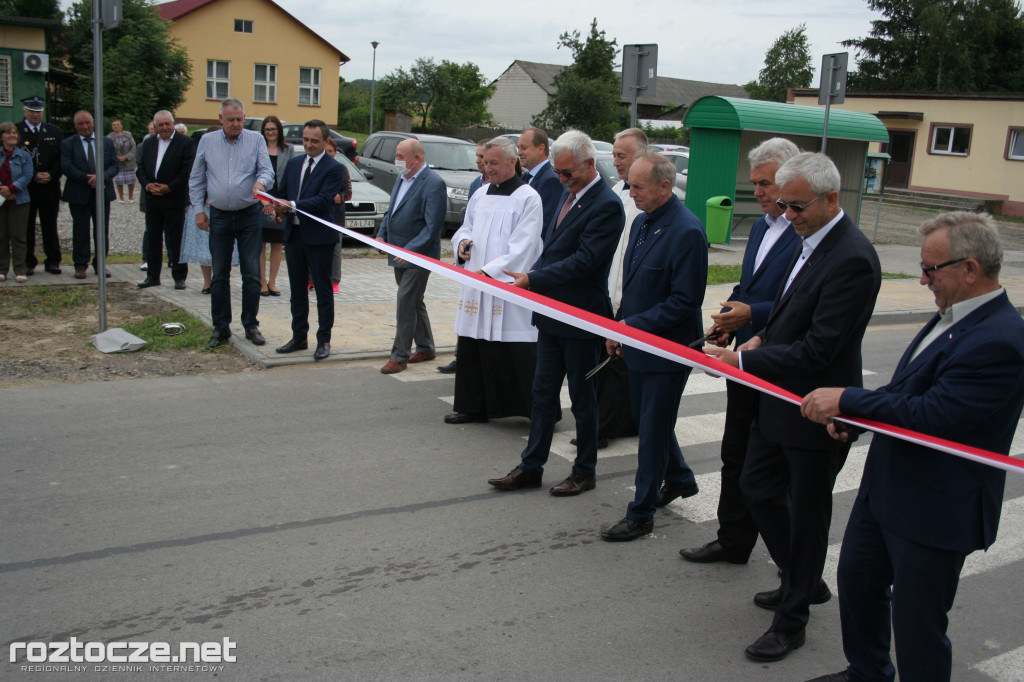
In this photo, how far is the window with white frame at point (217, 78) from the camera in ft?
153

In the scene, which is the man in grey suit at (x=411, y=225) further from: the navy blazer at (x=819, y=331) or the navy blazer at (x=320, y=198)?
the navy blazer at (x=819, y=331)

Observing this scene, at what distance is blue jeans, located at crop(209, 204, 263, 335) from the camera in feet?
27.9

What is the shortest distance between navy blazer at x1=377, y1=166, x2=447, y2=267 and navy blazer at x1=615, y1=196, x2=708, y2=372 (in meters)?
3.65

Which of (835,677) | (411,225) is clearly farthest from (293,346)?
(835,677)

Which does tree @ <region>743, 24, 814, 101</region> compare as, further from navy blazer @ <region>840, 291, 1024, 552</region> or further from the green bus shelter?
navy blazer @ <region>840, 291, 1024, 552</region>

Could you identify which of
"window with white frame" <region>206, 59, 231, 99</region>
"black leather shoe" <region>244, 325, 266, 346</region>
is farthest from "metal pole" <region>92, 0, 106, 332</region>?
"window with white frame" <region>206, 59, 231, 99</region>

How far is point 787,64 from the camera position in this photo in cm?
6238

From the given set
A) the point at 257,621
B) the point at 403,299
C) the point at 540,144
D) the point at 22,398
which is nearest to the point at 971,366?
the point at 257,621

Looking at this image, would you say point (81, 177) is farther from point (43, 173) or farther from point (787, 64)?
point (787, 64)

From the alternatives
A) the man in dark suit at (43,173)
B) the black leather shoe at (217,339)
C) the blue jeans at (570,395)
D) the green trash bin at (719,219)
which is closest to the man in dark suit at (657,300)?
the blue jeans at (570,395)

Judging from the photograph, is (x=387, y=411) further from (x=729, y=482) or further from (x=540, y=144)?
(x=729, y=482)

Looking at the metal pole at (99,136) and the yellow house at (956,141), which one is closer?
the metal pole at (99,136)

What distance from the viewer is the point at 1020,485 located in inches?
235

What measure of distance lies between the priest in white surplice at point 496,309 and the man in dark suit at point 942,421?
3.42 m
